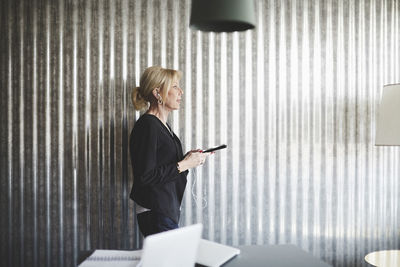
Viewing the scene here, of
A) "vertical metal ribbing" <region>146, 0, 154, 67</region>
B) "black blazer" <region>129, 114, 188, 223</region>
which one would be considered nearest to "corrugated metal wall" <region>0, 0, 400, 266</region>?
"vertical metal ribbing" <region>146, 0, 154, 67</region>

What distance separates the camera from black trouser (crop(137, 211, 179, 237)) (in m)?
2.19

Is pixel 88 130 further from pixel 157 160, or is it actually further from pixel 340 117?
pixel 340 117

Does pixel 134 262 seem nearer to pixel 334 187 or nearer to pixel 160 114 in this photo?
pixel 160 114

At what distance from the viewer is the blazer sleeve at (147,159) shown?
82.5 inches

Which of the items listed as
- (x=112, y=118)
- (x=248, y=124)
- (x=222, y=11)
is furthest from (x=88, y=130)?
(x=222, y=11)

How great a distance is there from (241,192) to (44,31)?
190 centimetres

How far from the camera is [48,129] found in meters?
2.86

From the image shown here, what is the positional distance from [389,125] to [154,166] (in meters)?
1.57

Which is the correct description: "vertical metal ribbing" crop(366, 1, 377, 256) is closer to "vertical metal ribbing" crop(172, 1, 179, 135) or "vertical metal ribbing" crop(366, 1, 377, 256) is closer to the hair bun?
"vertical metal ribbing" crop(172, 1, 179, 135)

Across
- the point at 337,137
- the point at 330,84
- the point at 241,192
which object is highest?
the point at 330,84

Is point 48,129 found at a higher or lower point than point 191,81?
lower

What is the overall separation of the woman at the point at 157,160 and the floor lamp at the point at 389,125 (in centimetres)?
122

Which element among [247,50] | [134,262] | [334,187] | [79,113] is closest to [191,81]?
[247,50]

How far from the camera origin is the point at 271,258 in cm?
168
